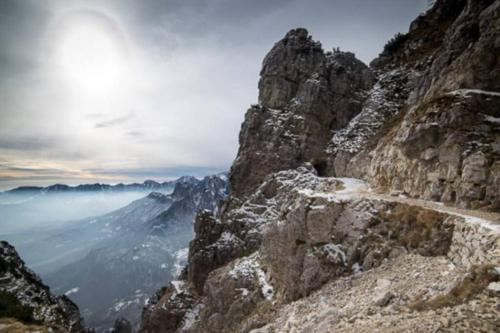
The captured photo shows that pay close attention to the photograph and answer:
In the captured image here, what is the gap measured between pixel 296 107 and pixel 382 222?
58448 millimetres

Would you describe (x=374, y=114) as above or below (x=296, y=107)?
below

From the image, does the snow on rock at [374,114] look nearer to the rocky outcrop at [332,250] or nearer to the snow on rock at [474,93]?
the rocky outcrop at [332,250]

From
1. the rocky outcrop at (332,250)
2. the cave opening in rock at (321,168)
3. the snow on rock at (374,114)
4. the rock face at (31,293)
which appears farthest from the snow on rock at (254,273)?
the rock face at (31,293)

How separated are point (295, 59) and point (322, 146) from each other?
31.5 m

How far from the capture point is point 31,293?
5628 cm

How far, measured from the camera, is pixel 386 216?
21422mm

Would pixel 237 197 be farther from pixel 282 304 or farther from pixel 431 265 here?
pixel 431 265

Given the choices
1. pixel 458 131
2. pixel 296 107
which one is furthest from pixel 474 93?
pixel 296 107

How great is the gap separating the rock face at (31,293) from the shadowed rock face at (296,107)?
160ft

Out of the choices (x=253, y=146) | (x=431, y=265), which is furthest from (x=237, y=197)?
(x=431, y=265)

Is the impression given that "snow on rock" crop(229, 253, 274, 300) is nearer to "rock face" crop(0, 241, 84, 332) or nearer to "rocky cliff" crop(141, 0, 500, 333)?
"rocky cliff" crop(141, 0, 500, 333)

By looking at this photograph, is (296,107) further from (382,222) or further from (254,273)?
(382,222)

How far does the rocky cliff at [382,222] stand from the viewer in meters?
12.8

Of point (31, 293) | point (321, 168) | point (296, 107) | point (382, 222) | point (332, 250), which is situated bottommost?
point (31, 293)
